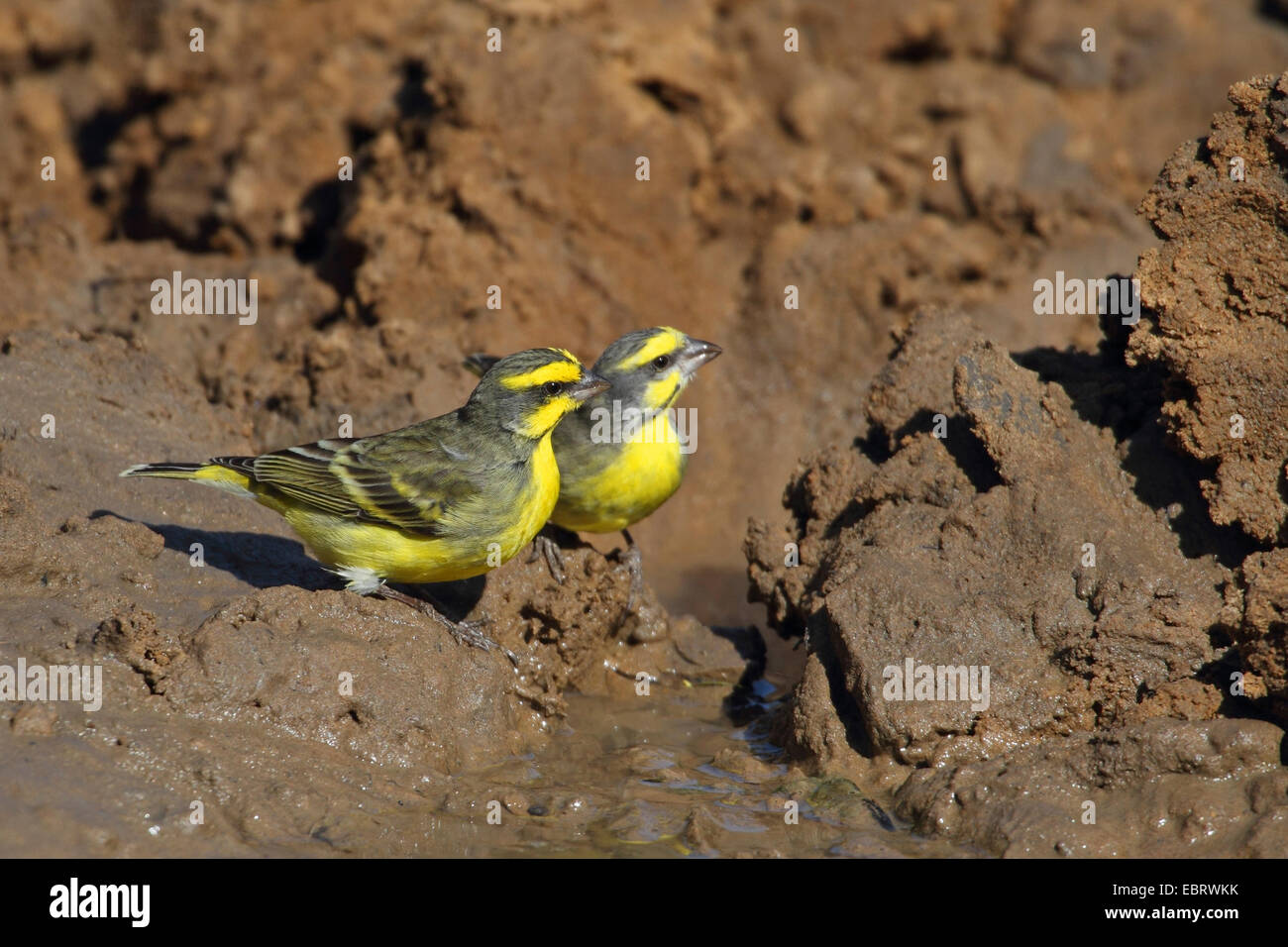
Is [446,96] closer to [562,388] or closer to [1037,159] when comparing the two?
[562,388]

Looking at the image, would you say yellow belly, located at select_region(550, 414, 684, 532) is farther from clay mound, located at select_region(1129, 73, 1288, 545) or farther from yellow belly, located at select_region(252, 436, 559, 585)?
clay mound, located at select_region(1129, 73, 1288, 545)

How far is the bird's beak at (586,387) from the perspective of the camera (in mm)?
6922

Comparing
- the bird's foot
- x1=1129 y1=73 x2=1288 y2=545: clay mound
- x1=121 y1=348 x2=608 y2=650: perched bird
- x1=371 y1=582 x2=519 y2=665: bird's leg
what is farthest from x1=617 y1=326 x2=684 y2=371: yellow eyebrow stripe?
x1=1129 y1=73 x2=1288 y2=545: clay mound

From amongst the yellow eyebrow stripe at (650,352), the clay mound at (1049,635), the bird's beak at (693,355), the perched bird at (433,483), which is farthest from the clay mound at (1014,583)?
the perched bird at (433,483)

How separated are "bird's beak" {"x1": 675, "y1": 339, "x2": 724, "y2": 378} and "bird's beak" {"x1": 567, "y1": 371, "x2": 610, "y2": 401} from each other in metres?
1.05

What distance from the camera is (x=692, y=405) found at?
36.6ft

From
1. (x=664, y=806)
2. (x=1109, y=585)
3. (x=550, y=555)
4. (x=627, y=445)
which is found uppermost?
(x=627, y=445)

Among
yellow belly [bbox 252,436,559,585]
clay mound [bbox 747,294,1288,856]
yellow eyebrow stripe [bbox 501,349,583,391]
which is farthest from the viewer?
yellow eyebrow stripe [bbox 501,349,583,391]

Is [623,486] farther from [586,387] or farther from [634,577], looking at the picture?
[586,387]

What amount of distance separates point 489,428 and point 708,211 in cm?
527

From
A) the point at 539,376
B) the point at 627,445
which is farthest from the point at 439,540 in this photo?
the point at 627,445

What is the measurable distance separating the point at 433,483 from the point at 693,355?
2.18 meters

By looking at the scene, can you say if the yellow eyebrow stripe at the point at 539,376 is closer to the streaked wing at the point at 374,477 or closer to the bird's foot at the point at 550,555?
the streaked wing at the point at 374,477

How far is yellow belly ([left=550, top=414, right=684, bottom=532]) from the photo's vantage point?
755 centimetres
